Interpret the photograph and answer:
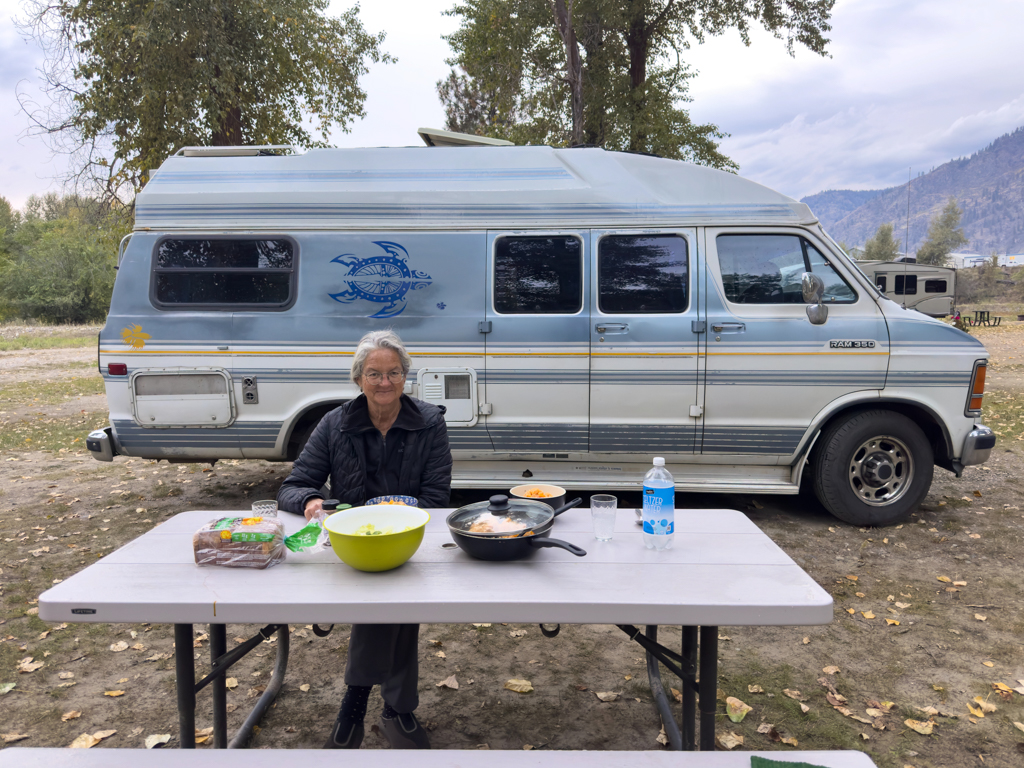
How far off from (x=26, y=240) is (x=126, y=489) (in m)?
53.1

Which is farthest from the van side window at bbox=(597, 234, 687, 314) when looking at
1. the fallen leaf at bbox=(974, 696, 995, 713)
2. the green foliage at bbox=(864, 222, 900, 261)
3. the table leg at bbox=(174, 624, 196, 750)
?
the green foliage at bbox=(864, 222, 900, 261)

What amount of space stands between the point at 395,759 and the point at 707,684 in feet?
3.55

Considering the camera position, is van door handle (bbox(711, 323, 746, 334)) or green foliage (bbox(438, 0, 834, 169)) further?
green foliage (bbox(438, 0, 834, 169))

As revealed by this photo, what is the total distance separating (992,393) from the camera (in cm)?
1239

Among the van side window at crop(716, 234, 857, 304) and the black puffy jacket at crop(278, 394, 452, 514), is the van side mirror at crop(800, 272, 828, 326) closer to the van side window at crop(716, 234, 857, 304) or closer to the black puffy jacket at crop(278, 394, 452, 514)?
the van side window at crop(716, 234, 857, 304)

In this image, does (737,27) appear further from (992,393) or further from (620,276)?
(620,276)

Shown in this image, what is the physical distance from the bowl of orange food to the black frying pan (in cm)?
41

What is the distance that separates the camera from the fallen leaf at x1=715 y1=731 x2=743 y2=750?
110 inches

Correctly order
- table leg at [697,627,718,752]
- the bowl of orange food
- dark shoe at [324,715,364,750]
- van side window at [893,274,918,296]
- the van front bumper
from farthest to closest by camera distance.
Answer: van side window at [893,274,918,296] < the van front bumper < dark shoe at [324,715,364,750] < the bowl of orange food < table leg at [697,627,718,752]

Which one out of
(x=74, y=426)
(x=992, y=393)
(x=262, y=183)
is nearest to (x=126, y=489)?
(x=262, y=183)

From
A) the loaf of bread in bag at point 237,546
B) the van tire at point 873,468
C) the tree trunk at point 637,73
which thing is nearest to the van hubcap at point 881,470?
the van tire at point 873,468

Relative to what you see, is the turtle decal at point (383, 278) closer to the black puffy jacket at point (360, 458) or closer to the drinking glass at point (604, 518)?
the black puffy jacket at point (360, 458)

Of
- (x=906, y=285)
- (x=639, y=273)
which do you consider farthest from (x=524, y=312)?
(x=906, y=285)

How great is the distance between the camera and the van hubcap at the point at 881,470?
5262 mm
